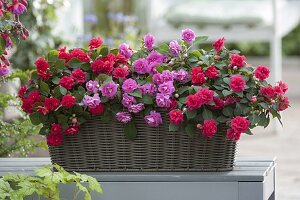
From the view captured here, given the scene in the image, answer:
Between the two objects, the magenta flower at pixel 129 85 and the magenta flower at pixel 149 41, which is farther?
the magenta flower at pixel 149 41

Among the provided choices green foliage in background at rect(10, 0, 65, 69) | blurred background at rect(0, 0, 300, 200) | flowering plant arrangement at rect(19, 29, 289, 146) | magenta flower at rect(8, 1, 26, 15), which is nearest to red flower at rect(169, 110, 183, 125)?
flowering plant arrangement at rect(19, 29, 289, 146)

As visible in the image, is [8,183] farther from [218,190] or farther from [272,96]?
[272,96]

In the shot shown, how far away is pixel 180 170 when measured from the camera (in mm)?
2725

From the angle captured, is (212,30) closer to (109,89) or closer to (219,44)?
(219,44)

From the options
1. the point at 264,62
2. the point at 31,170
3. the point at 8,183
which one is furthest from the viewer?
the point at 264,62

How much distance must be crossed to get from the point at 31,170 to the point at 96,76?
33 cm

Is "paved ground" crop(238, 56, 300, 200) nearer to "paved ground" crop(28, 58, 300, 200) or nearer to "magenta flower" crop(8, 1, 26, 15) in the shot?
"paved ground" crop(28, 58, 300, 200)

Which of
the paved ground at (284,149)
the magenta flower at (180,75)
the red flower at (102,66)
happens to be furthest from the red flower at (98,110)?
the paved ground at (284,149)

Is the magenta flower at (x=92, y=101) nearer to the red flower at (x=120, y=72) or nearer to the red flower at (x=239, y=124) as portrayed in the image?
the red flower at (x=120, y=72)

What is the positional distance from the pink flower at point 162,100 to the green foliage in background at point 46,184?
0.27 m

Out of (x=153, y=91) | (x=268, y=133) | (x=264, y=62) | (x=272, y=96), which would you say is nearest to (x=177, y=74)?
(x=153, y=91)

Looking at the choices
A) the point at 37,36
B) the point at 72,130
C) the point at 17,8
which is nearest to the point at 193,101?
the point at 72,130

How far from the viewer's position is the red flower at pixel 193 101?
102 inches

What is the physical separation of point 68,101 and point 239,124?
46 cm
